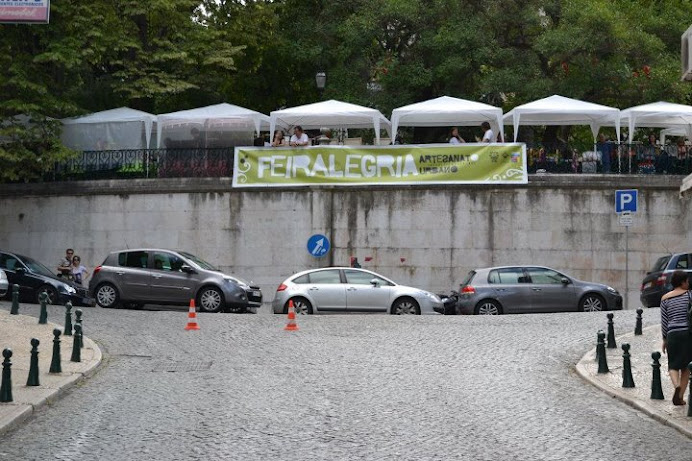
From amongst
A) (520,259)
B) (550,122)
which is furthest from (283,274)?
(550,122)

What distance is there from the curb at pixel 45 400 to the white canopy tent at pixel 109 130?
1742 cm

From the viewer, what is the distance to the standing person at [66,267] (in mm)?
35062

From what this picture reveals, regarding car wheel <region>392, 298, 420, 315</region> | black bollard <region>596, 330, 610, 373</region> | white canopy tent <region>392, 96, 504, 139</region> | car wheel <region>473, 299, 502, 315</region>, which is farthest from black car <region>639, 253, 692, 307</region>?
black bollard <region>596, 330, 610, 373</region>

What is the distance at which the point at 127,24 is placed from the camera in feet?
135

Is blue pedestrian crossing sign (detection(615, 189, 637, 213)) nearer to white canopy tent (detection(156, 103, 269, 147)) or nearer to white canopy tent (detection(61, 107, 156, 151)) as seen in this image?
white canopy tent (detection(156, 103, 269, 147))

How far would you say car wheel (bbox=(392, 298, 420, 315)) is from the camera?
1164 inches

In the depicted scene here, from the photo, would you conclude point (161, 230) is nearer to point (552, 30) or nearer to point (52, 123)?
point (52, 123)

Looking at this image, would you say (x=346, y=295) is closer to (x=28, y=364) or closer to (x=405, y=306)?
(x=405, y=306)

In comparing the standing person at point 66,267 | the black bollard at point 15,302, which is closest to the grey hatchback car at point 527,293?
the black bollard at point 15,302

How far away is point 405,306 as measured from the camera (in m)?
29.6

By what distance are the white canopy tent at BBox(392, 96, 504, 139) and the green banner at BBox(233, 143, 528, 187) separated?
933 millimetres

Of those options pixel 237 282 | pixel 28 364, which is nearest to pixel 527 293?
pixel 237 282

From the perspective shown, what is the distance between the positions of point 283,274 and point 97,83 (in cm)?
1072

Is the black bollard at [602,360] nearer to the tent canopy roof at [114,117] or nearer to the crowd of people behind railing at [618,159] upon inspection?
the crowd of people behind railing at [618,159]
